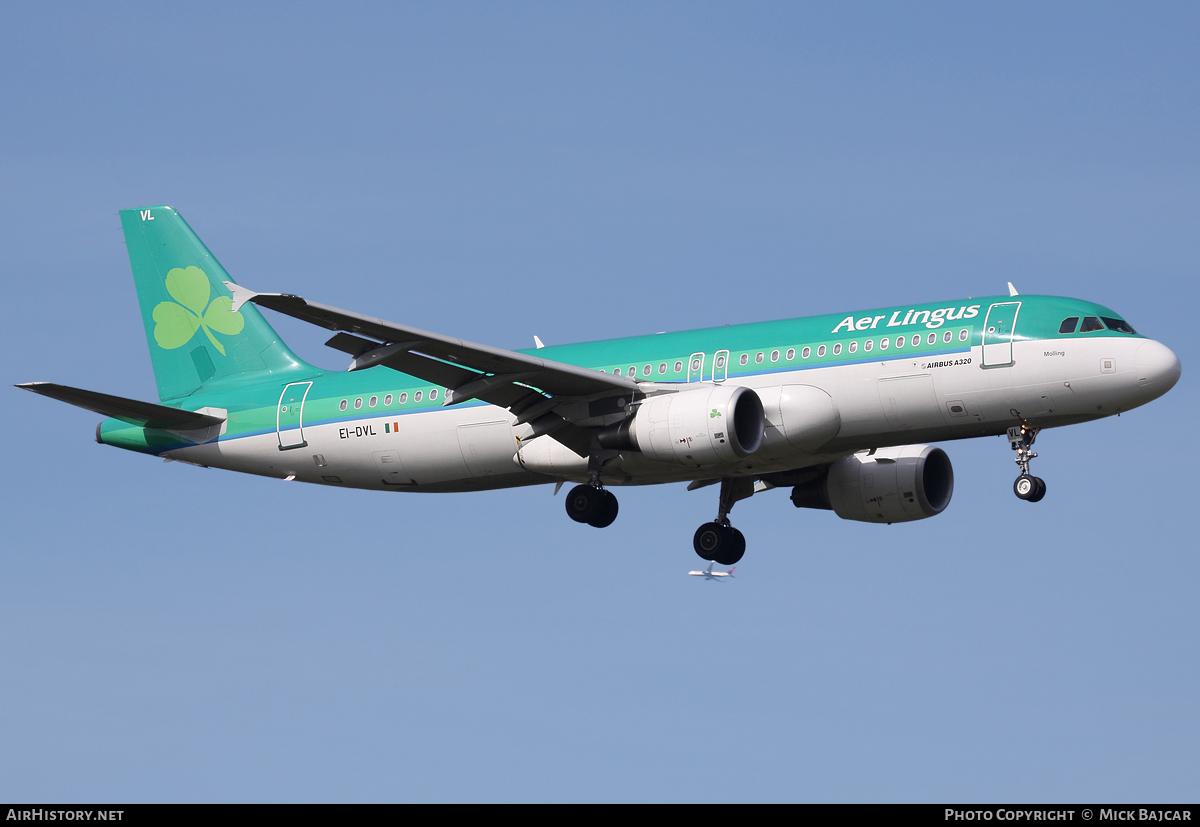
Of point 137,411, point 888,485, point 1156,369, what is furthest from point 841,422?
point 137,411

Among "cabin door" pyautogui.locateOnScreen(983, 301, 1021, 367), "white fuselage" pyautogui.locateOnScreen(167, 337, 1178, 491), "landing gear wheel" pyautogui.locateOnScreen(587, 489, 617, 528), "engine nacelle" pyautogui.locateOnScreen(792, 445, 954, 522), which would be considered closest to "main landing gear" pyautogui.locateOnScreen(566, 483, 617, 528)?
"landing gear wheel" pyautogui.locateOnScreen(587, 489, 617, 528)

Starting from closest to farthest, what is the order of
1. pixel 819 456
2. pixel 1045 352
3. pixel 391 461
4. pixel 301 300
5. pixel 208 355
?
pixel 301 300
pixel 1045 352
pixel 819 456
pixel 391 461
pixel 208 355

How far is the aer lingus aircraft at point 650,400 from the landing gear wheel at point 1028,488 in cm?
4

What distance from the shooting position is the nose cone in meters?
35.8

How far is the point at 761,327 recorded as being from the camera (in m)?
39.5

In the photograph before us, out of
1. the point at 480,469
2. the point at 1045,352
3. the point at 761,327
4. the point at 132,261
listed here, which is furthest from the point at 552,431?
the point at 132,261

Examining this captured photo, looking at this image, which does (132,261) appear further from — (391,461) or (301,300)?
(301,300)

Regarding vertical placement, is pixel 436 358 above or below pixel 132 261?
below

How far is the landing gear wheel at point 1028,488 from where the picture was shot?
36.6 meters

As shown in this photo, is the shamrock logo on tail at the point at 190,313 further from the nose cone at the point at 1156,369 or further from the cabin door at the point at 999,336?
the nose cone at the point at 1156,369

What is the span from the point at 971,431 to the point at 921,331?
8.24 ft

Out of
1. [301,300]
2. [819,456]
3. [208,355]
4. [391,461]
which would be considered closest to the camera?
[301,300]

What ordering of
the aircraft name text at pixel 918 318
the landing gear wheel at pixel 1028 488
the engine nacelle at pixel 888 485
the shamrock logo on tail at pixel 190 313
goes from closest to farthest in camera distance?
the landing gear wheel at pixel 1028 488 < the aircraft name text at pixel 918 318 < the engine nacelle at pixel 888 485 < the shamrock logo on tail at pixel 190 313

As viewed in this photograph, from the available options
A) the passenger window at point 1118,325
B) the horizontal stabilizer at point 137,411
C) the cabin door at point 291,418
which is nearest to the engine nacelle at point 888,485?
the passenger window at point 1118,325
